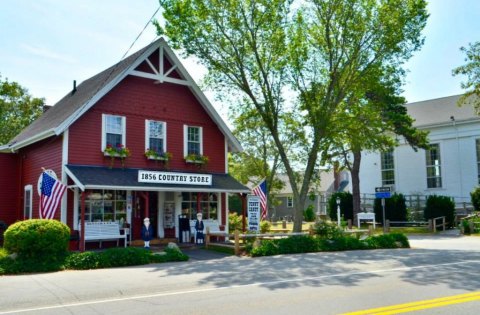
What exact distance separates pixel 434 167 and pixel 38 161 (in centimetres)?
3749

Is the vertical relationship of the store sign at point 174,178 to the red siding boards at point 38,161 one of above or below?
below

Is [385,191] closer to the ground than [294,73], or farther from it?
closer to the ground

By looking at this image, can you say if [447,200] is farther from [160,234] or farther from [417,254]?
[160,234]

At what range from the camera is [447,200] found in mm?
36000

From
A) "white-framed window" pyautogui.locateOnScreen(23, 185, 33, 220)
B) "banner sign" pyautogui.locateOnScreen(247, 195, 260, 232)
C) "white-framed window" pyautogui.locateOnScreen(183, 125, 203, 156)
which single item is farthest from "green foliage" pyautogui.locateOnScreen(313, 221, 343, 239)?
"white-framed window" pyautogui.locateOnScreen(23, 185, 33, 220)

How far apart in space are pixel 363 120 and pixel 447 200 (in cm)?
1585

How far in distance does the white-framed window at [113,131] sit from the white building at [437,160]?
107ft

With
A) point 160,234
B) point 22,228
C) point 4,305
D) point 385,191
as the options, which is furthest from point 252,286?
point 385,191

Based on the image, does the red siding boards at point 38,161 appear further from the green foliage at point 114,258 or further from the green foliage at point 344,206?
the green foliage at point 344,206

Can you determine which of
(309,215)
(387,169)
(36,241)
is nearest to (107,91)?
(36,241)

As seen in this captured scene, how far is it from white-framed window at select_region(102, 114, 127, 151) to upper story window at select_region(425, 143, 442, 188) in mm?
34338

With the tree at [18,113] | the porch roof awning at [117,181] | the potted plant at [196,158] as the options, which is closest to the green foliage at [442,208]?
the porch roof awning at [117,181]

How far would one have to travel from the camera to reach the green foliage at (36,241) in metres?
14.8

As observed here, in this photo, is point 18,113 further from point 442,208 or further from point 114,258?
point 442,208
